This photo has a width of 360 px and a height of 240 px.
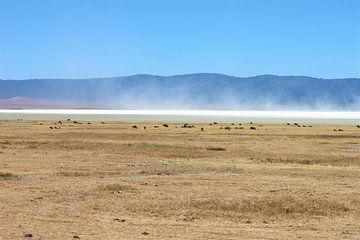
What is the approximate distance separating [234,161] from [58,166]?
8.88m

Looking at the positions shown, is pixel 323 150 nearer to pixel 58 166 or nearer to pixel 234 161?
pixel 234 161

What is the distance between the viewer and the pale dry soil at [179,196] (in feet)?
49.0

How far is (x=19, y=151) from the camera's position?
124ft

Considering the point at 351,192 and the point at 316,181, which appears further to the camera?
the point at 316,181

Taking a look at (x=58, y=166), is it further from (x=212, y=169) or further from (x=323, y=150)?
(x=323, y=150)

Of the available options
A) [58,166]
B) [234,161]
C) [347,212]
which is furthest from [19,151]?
[347,212]

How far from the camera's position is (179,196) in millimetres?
19781

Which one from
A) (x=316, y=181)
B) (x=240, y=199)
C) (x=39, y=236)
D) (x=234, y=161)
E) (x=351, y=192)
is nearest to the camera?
(x=39, y=236)

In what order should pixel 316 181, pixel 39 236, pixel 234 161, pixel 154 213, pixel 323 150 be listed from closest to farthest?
pixel 39 236, pixel 154 213, pixel 316 181, pixel 234 161, pixel 323 150

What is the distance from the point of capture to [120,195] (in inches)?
790

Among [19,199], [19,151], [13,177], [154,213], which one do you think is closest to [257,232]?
[154,213]

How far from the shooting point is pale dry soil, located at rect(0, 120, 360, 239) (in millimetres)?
14930

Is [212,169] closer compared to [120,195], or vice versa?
[120,195]

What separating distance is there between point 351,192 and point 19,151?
2229cm
